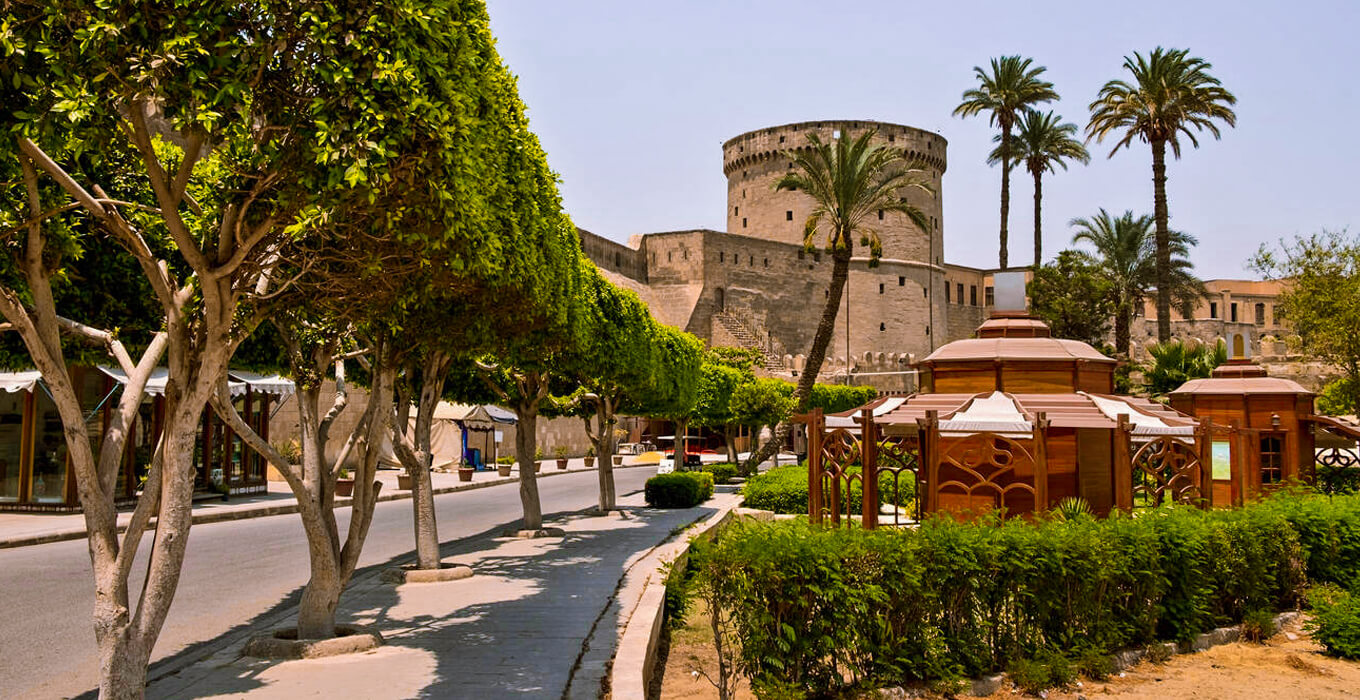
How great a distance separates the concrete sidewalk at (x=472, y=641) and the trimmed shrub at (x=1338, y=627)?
6309 millimetres

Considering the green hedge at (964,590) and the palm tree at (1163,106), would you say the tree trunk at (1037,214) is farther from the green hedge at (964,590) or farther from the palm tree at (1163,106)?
the green hedge at (964,590)

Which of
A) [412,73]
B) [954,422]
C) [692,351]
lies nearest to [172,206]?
[412,73]

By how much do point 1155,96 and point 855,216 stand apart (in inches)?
642

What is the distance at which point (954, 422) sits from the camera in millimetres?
9875

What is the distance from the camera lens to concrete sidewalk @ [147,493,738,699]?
665 centimetres

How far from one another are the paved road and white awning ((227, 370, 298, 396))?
450cm

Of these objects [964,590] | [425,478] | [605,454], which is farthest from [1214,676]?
[605,454]

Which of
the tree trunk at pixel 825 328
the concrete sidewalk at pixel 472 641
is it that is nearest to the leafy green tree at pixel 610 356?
the concrete sidewalk at pixel 472 641

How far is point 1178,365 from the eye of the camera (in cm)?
3008

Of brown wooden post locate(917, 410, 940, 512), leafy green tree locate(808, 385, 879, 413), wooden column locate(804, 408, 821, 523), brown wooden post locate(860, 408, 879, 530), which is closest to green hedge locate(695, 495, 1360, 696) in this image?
brown wooden post locate(917, 410, 940, 512)

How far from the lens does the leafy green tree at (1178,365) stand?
96.9ft

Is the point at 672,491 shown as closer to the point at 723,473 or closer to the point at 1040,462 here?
the point at 723,473

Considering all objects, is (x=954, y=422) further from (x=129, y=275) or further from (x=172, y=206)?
(x=129, y=275)

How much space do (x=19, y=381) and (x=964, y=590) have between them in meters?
19.2
